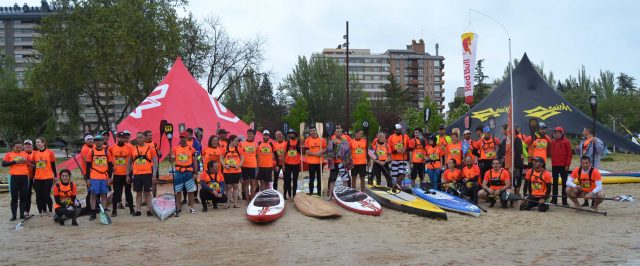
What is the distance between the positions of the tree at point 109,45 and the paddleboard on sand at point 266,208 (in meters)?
18.5

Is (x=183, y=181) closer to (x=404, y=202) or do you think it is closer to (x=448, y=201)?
(x=404, y=202)

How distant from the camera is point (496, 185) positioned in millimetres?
10227

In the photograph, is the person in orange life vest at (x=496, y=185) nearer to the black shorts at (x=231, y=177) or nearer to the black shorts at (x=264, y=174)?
the black shorts at (x=264, y=174)

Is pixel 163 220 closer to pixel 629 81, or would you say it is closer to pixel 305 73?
pixel 305 73

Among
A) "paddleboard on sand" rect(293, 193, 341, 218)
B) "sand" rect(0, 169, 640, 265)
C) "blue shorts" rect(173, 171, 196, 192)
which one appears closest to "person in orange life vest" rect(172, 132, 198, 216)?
"blue shorts" rect(173, 171, 196, 192)

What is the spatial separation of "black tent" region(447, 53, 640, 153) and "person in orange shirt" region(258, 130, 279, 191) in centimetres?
945

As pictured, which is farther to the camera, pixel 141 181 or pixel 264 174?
pixel 264 174

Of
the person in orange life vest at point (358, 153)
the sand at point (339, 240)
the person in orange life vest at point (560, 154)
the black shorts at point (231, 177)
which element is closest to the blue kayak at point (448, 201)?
the sand at point (339, 240)

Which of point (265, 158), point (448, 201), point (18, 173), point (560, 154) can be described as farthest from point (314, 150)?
point (18, 173)

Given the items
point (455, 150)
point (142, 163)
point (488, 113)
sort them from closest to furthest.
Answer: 1. point (142, 163)
2. point (455, 150)
3. point (488, 113)

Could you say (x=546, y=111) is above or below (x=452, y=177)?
above

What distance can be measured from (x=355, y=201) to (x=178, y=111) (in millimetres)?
9444

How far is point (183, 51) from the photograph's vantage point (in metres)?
30.6

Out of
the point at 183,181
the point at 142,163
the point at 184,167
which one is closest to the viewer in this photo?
the point at 142,163
